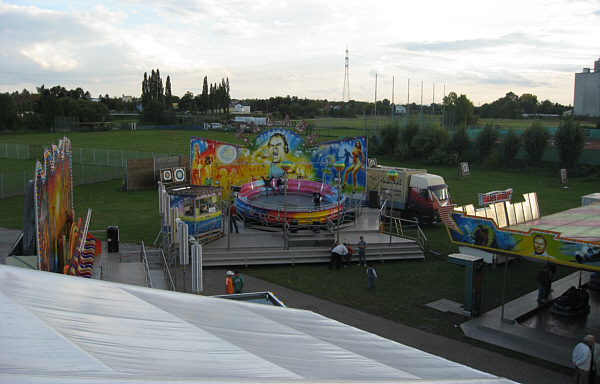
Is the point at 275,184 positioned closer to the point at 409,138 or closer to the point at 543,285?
the point at 543,285

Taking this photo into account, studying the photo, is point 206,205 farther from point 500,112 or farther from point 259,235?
point 500,112

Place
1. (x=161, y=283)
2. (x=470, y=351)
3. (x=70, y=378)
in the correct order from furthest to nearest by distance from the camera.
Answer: (x=161, y=283) < (x=470, y=351) < (x=70, y=378)

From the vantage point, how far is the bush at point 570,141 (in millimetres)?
46969

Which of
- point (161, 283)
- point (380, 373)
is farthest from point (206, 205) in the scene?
point (380, 373)

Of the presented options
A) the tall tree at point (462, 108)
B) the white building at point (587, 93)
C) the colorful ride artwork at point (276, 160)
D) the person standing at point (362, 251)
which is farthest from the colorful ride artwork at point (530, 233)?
the white building at point (587, 93)

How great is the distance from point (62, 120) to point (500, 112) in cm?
9843

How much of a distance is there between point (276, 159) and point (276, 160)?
61mm

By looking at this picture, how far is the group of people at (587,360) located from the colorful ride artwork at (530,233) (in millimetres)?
2345

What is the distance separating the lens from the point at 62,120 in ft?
308

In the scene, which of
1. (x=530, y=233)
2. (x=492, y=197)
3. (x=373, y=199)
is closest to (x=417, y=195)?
(x=373, y=199)

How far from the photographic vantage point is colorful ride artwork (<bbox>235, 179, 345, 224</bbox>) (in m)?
23.5

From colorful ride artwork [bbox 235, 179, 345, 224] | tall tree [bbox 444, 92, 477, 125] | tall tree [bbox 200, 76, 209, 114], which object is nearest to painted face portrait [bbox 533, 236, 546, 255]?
colorful ride artwork [bbox 235, 179, 345, 224]

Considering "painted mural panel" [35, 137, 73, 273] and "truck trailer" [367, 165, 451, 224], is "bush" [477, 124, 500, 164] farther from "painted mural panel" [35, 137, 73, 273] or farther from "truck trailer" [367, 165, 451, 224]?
"painted mural panel" [35, 137, 73, 273]

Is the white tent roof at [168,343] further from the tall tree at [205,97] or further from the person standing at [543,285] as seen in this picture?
the tall tree at [205,97]
